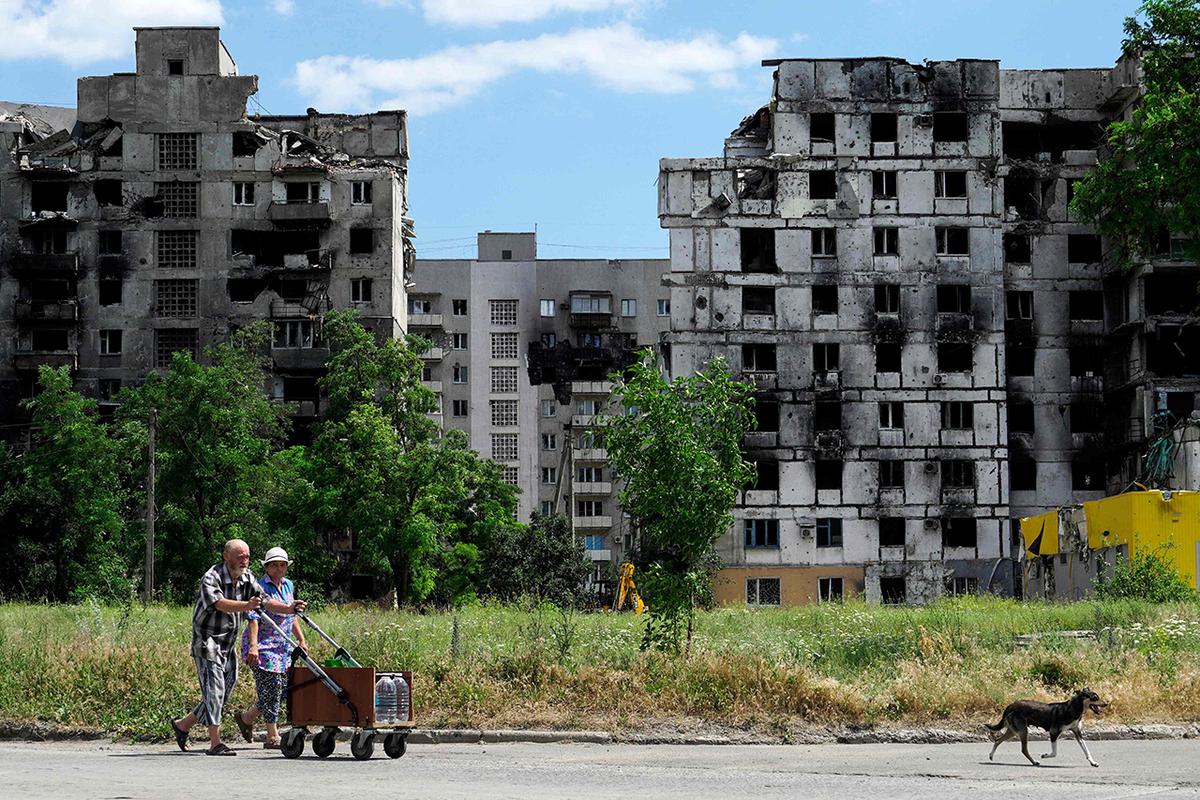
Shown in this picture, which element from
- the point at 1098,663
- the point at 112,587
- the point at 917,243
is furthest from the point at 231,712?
the point at 917,243

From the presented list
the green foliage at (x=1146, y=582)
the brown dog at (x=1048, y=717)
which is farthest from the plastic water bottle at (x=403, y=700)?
the green foliage at (x=1146, y=582)

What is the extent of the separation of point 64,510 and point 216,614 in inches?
2223

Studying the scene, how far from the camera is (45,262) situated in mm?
79625

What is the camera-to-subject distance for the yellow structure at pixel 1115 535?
4597 centimetres

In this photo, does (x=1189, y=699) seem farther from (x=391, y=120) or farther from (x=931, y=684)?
(x=391, y=120)

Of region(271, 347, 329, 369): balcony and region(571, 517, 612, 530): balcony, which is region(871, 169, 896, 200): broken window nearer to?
region(271, 347, 329, 369): balcony

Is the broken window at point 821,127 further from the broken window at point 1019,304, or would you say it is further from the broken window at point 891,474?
the broken window at point 891,474

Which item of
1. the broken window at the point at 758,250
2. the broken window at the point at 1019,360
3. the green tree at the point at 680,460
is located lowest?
the green tree at the point at 680,460

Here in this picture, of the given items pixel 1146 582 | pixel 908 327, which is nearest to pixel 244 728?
pixel 1146 582

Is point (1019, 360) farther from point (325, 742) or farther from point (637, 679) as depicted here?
point (325, 742)

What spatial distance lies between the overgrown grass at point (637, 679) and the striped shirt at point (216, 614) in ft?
7.74

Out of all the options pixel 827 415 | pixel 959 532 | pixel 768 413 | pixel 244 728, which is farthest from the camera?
pixel 827 415

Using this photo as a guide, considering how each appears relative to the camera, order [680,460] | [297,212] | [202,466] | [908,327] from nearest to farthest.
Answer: [680,460] → [202,466] → [908,327] → [297,212]

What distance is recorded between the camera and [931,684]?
64.2ft
